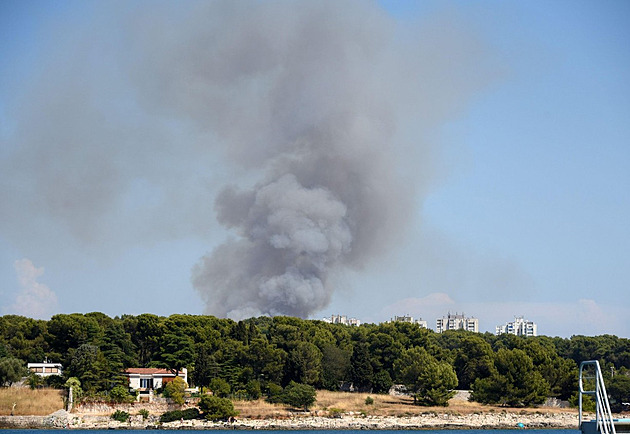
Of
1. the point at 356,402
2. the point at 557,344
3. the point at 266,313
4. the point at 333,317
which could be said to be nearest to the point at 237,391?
the point at 356,402

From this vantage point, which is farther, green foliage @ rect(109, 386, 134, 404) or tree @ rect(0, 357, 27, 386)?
tree @ rect(0, 357, 27, 386)

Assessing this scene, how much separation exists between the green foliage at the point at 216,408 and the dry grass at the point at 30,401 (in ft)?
28.4

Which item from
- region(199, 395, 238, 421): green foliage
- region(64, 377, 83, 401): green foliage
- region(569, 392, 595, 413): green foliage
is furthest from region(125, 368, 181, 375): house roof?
region(569, 392, 595, 413): green foliage

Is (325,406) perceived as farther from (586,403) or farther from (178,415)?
(586,403)

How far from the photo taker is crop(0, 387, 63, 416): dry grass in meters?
47.6

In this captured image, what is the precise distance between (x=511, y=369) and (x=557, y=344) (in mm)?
26283

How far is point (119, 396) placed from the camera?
5000 centimetres

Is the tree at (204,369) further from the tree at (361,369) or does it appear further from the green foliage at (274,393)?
the tree at (361,369)

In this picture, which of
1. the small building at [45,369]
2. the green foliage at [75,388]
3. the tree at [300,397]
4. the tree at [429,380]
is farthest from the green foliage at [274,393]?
the small building at [45,369]

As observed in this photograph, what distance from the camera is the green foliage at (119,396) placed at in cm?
4988

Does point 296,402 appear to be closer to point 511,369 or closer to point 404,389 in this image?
point 404,389

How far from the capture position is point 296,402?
5231cm

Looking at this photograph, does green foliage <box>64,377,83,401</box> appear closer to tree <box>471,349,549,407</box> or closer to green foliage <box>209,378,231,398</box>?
green foliage <box>209,378,231,398</box>

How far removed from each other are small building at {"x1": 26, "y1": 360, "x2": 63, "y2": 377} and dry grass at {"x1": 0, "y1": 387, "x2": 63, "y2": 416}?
4697 mm
